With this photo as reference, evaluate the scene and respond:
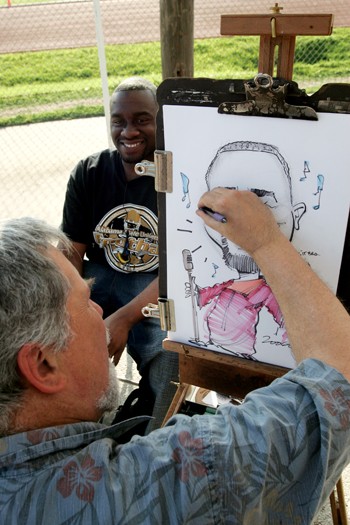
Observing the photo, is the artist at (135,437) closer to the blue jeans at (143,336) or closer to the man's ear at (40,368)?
the man's ear at (40,368)

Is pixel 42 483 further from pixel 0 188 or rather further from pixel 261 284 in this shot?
pixel 0 188

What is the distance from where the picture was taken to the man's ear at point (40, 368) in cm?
82

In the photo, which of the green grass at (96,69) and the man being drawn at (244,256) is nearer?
the man being drawn at (244,256)

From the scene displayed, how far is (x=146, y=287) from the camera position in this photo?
1.92 m

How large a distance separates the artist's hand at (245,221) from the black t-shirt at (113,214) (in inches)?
32.6

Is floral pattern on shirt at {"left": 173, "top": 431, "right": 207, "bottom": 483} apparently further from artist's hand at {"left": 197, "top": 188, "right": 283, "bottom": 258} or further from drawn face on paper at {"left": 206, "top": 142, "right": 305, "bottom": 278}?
drawn face on paper at {"left": 206, "top": 142, "right": 305, "bottom": 278}

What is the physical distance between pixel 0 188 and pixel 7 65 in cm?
326

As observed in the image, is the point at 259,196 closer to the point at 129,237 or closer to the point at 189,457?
the point at 189,457

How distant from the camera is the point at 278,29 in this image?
1066 mm

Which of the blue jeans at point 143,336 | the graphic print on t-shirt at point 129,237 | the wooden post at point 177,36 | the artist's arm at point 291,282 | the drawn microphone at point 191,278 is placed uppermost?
the wooden post at point 177,36

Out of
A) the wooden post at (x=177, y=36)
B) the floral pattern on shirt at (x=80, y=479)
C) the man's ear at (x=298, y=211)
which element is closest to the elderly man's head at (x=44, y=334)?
the floral pattern on shirt at (x=80, y=479)

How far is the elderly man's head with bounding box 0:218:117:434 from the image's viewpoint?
0.81 meters

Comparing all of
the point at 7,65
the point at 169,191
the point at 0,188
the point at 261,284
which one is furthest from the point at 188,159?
the point at 7,65

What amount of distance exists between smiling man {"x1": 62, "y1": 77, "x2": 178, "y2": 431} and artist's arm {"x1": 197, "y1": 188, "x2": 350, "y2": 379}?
0.80 metres
